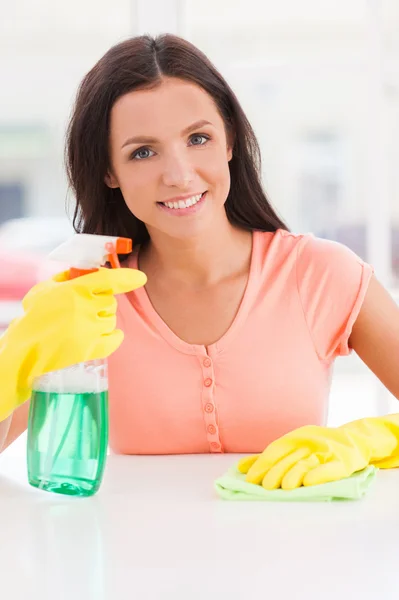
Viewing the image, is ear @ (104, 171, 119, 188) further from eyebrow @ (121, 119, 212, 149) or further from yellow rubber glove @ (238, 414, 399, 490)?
yellow rubber glove @ (238, 414, 399, 490)

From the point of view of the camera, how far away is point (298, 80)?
3799 millimetres

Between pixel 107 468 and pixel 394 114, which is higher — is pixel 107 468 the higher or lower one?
the lower one

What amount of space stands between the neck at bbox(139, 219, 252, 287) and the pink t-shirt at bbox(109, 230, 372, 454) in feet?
Result: 0.13

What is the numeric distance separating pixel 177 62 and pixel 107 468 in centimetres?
61

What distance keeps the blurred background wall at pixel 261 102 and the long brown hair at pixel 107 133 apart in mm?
1399

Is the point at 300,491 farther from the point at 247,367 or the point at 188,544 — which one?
the point at 247,367

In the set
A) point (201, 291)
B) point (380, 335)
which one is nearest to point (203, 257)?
point (201, 291)

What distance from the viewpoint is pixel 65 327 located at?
38.6 inches

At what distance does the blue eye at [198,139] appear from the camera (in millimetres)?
1351

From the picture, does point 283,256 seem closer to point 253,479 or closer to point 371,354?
point 371,354

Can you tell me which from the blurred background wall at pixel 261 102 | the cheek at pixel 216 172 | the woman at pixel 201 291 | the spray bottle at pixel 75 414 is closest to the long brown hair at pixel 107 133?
the woman at pixel 201 291

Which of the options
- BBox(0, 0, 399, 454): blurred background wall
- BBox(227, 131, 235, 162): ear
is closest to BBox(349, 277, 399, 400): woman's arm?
BBox(227, 131, 235, 162): ear

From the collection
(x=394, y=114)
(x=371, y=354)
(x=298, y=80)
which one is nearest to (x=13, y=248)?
(x=298, y=80)

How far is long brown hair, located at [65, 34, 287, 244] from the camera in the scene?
1.36 m
